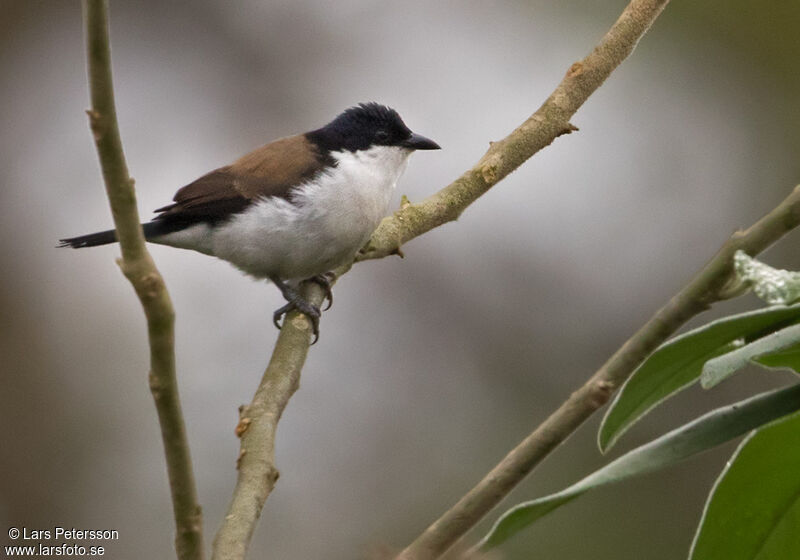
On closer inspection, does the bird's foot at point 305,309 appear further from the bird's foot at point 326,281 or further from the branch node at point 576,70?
Answer: the branch node at point 576,70

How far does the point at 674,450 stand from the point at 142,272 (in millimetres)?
730

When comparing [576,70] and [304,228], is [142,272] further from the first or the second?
[304,228]

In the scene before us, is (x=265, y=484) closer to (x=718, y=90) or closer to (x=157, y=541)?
(x=157, y=541)

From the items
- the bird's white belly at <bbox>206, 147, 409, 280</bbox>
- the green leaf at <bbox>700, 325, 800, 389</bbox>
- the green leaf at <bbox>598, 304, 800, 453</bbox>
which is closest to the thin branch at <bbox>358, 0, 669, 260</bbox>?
the bird's white belly at <bbox>206, 147, 409, 280</bbox>

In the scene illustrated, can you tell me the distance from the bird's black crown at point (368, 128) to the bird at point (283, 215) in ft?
0.61

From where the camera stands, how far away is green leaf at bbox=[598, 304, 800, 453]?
45.7 inches

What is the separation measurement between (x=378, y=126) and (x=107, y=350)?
2.91 meters

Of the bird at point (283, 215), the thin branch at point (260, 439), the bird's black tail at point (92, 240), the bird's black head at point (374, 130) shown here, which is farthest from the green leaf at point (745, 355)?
the bird's black head at point (374, 130)

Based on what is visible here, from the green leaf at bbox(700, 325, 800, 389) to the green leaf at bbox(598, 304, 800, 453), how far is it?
6 cm

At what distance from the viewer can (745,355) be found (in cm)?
106

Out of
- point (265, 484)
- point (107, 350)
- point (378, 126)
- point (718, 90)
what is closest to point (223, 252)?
point (378, 126)

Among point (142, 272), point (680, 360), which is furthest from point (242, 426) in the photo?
point (680, 360)

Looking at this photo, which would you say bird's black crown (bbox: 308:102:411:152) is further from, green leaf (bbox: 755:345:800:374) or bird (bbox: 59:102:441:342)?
green leaf (bbox: 755:345:800:374)

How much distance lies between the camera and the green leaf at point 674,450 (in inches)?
41.9
